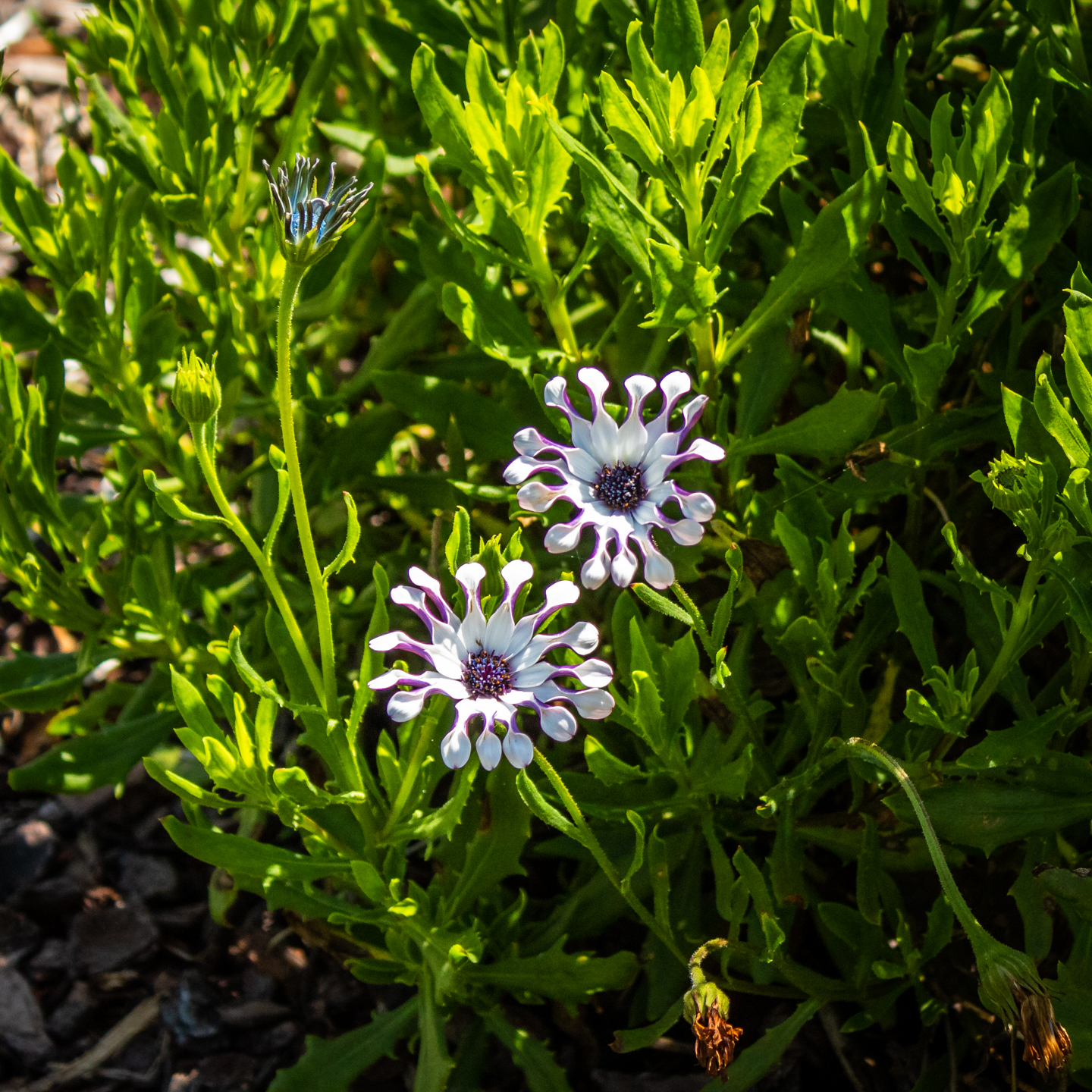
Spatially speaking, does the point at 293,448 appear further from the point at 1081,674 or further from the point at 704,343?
the point at 1081,674

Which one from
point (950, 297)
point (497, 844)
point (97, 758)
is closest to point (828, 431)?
point (950, 297)

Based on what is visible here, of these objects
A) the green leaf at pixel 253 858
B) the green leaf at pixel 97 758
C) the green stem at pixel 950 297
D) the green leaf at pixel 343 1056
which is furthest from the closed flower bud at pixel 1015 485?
the green leaf at pixel 97 758

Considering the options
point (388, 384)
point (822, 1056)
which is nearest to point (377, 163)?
point (388, 384)

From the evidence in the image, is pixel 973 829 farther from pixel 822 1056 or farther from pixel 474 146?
pixel 474 146

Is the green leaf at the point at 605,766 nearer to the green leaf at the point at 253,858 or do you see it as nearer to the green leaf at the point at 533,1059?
the green leaf at the point at 253,858

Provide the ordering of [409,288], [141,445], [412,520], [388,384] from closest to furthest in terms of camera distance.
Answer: [388,384]
[141,445]
[412,520]
[409,288]

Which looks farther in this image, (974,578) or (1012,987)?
(974,578)

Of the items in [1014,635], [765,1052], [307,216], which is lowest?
[765,1052]

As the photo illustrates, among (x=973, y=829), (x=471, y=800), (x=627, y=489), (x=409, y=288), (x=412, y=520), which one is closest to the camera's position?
(x=627, y=489)
